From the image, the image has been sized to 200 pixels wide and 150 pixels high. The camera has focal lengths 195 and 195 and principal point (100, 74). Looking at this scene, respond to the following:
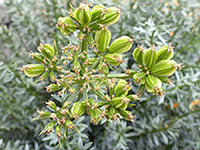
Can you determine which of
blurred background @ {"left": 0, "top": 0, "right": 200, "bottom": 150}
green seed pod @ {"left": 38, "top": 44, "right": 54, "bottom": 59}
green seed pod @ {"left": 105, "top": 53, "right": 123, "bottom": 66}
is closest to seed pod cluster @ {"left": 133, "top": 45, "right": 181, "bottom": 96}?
green seed pod @ {"left": 105, "top": 53, "right": 123, "bottom": 66}

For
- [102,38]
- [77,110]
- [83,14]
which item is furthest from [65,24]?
[77,110]

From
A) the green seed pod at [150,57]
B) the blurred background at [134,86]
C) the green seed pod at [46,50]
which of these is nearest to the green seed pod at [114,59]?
the green seed pod at [150,57]

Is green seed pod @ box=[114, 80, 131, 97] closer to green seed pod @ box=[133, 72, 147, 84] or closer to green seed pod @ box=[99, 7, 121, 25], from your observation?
green seed pod @ box=[133, 72, 147, 84]

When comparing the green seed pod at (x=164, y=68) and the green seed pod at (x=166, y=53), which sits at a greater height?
the green seed pod at (x=166, y=53)

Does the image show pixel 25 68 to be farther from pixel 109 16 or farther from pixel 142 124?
pixel 142 124

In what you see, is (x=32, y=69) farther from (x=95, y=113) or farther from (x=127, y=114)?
(x=127, y=114)

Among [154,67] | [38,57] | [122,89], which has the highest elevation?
[38,57]

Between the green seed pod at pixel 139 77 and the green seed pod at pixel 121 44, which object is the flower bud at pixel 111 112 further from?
Answer: the green seed pod at pixel 121 44
